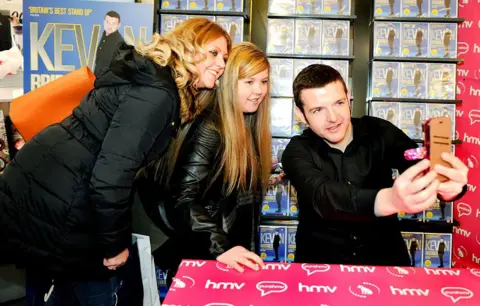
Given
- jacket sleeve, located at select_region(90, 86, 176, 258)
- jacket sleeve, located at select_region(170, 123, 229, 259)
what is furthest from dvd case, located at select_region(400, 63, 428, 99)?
jacket sleeve, located at select_region(90, 86, 176, 258)

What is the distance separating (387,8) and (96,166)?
8.17 feet

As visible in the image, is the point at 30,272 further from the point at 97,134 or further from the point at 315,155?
the point at 315,155

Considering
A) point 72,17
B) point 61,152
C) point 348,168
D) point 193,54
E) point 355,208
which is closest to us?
point 355,208

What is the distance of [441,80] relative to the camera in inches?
116

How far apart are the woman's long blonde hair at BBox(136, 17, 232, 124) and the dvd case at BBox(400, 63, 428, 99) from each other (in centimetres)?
170

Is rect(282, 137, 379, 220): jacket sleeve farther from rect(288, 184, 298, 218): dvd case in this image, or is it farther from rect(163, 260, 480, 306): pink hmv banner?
rect(288, 184, 298, 218): dvd case

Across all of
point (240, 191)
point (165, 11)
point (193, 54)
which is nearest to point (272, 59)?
point (165, 11)

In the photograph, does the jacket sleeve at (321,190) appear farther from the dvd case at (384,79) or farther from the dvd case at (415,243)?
the dvd case at (415,243)

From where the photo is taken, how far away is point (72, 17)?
2922 millimetres

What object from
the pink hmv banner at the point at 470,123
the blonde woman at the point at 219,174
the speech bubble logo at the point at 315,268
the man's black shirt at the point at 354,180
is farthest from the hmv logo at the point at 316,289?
the pink hmv banner at the point at 470,123

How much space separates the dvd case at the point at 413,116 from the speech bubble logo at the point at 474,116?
1.20 ft

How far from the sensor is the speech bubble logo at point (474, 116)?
2.97 meters

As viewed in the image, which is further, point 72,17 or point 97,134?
point 72,17

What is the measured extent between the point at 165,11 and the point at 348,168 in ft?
6.19
